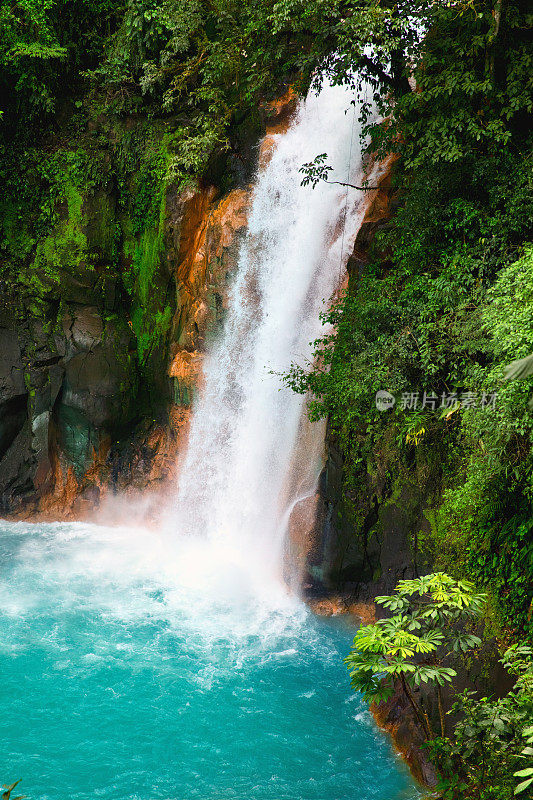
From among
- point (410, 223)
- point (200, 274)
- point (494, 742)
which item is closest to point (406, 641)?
point (494, 742)

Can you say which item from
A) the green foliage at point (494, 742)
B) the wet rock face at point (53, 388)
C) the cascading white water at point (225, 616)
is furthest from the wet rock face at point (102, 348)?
the green foliage at point (494, 742)

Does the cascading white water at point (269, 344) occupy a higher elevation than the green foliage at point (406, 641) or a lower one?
higher

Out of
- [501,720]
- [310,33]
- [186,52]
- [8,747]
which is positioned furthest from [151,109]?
[501,720]

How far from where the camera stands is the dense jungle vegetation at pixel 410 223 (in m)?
6.56

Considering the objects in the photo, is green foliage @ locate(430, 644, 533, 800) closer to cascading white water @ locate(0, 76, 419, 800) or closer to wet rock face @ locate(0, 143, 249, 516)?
cascading white water @ locate(0, 76, 419, 800)

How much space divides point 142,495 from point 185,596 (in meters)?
3.53

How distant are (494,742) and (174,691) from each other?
4347mm

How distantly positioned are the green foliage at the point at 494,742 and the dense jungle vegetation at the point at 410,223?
0.07 ft

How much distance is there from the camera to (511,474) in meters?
6.62

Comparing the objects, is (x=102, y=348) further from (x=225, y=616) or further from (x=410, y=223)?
(x=410, y=223)

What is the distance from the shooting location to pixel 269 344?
1191 cm

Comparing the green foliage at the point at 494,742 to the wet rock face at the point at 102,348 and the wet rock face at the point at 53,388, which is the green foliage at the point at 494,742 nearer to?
the wet rock face at the point at 102,348

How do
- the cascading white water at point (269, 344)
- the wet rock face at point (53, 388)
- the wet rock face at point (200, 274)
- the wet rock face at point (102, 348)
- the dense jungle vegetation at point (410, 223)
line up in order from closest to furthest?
1. the dense jungle vegetation at point (410, 223)
2. the cascading white water at point (269, 344)
3. the wet rock face at point (200, 274)
4. the wet rock face at point (102, 348)
5. the wet rock face at point (53, 388)

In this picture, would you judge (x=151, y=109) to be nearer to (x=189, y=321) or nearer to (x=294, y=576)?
(x=189, y=321)
